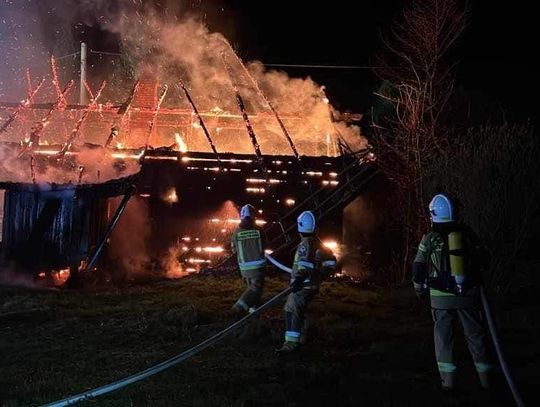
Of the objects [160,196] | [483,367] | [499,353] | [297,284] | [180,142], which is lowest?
[483,367]

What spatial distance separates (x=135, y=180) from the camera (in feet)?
47.0

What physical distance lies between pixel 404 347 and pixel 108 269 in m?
9.10

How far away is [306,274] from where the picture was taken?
6.28 m

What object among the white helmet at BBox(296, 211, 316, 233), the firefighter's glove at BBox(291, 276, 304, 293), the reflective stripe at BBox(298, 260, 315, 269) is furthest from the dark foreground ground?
the white helmet at BBox(296, 211, 316, 233)

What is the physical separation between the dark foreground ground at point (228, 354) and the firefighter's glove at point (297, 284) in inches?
32.3

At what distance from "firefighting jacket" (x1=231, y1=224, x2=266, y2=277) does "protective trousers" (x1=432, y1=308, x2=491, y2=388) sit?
3749 millimetres

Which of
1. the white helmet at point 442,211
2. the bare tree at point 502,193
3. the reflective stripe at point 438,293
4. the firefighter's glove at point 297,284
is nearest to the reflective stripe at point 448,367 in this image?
the reflective stripe at point 438,293

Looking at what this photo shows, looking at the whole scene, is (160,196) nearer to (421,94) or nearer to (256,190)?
(256,190)

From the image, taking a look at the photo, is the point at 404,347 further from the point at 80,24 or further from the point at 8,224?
the point at 80,24

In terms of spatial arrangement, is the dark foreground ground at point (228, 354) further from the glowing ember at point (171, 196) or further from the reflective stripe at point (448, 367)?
the glowing ember at point (171, 196)

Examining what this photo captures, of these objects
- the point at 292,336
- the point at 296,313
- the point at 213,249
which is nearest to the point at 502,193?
the point at 296,313

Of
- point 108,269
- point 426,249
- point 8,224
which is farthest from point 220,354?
point 8,224

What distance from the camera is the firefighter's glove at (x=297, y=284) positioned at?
616 cm

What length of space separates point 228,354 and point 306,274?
4.58ft
